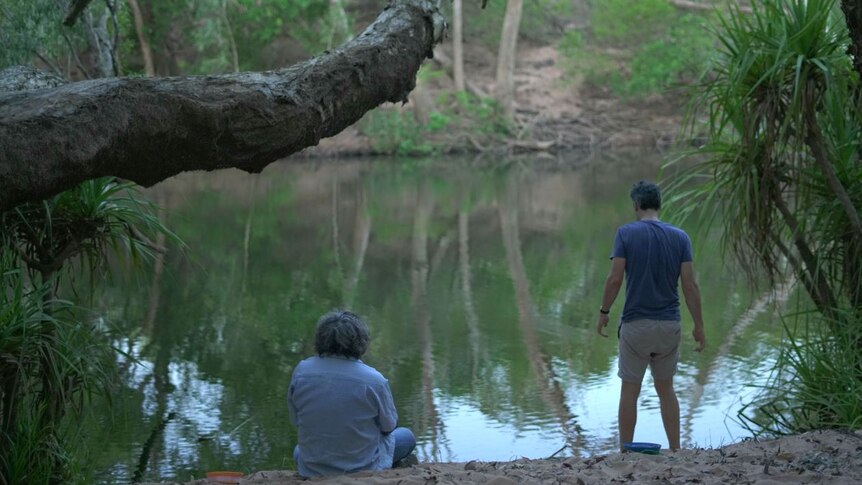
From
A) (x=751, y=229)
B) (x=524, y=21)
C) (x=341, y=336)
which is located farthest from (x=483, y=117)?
(x=341, y=336)

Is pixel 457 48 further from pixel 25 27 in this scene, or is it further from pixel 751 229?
pixel 751 229

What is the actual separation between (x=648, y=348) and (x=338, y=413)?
1.92 m

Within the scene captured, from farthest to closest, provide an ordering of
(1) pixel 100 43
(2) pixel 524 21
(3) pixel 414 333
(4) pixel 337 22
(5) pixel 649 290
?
1. (2) pixel 524 21
2. (4) pixel 337 22
3. (1) pixel 100 43
4. (3) pixel 414 333
5. (5) pixel 649 290

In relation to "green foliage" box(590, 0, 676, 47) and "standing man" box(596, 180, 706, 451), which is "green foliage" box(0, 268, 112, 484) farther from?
"green foliage" box(590, 0, 676, 47)

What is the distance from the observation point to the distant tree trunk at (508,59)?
37125 millimetres

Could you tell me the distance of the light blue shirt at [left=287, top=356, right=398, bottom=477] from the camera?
4.32 meters

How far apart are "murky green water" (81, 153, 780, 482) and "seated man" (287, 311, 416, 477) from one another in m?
1.95

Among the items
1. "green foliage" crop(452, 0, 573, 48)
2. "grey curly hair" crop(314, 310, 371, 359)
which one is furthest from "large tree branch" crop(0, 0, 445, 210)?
"green foliage" crop(452, 0, 573, 48)

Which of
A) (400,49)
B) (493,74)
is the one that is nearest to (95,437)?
(400,49)

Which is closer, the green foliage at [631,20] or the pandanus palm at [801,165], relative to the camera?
the pandanus palm at [801,165]

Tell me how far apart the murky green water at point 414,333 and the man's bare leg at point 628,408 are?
89cm

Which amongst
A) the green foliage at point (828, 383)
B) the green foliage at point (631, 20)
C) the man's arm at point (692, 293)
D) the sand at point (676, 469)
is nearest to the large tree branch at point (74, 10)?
the sand at point (676, 469)

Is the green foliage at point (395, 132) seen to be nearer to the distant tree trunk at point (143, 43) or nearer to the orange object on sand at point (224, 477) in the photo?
the distant tree trunk at point (143, 43)

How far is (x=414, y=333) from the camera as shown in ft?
33.4
